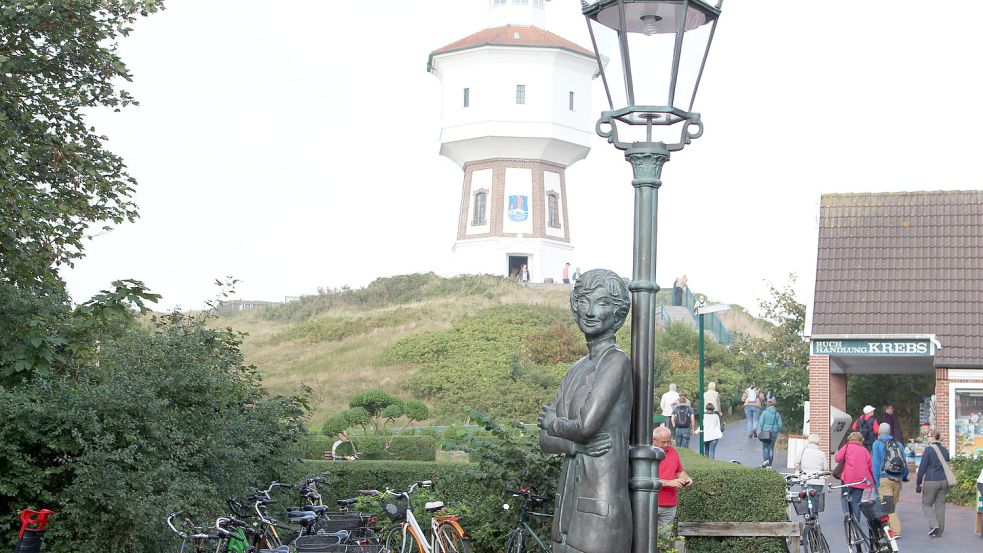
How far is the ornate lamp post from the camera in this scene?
5.73 m

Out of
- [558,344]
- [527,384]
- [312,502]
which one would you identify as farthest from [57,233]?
[558,344]

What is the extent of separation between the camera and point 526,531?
1132 centimetres

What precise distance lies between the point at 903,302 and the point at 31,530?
24.3 metres

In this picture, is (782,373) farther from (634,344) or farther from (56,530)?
(634,344)

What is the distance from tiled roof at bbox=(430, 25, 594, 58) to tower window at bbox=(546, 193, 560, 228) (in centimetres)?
827

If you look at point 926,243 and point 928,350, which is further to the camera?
point 926,243

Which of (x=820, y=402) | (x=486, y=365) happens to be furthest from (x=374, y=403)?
(x=486, y=365)

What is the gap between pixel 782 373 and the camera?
113 feet

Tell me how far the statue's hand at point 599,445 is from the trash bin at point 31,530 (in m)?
5.54

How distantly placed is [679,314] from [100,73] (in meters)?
44.1

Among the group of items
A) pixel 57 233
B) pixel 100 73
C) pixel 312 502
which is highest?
pixel 100 73

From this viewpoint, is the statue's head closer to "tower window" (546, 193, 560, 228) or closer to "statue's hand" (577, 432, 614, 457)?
"statue's hand" (577, 432, 614, 457)

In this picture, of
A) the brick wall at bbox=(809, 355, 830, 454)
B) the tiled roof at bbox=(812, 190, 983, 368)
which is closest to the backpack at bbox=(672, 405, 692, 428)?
the brick wall at bbox=(809, 355, 830, 454)

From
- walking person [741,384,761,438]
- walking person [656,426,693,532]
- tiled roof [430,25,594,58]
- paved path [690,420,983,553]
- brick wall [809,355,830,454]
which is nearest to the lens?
walking person [656,426,693,532]
